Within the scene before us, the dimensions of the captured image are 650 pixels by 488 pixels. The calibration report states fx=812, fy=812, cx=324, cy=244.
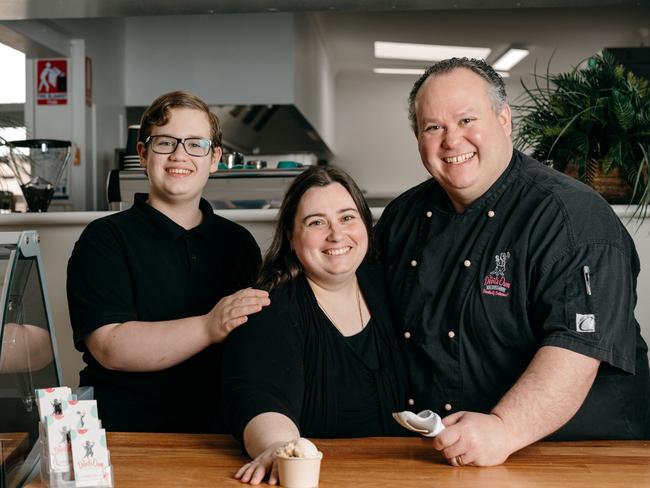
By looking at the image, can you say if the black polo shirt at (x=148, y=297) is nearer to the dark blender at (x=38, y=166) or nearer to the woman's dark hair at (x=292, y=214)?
the woman's dark hair at (x=292, y=214)

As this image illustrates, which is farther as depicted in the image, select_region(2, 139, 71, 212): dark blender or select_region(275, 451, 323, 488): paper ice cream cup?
select_region(2, 139, 71, 212): dark blender

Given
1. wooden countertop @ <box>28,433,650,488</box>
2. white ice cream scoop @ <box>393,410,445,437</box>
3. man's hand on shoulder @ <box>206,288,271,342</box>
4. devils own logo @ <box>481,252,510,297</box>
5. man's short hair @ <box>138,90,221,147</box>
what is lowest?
wooden countertop @ <box>28,433,650,488</box>

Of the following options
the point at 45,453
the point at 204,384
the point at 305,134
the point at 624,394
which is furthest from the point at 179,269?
the point at 305,134

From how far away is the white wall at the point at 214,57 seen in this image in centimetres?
568

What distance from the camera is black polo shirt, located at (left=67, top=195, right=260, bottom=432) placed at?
6.79 feet

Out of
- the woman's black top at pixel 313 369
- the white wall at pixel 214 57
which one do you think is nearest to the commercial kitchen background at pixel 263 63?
the white wall at pixel 214 57

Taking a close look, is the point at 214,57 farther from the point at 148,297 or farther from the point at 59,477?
the point at 59,477

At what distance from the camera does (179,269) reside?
2193 mm

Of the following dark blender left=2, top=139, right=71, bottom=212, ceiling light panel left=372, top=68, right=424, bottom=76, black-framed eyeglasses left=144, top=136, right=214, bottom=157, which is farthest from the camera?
ceiling light panel left=372, top=68, right=424, bottom=76

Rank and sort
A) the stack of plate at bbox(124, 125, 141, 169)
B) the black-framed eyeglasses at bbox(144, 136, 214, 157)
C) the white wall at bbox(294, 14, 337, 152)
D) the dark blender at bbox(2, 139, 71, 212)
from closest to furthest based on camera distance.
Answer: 1. the black-framed eyeglasses at bbox(144, 136, 214, 157)
2. the dark blender at bbox(2, 139, 71, 212)
3. the stack of plate at bbox(124, 125, 141, 169)
4. the white wall at bbox(294, 14, 337, 152)

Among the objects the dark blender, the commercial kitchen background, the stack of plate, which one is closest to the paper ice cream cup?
the commercial kitchen background

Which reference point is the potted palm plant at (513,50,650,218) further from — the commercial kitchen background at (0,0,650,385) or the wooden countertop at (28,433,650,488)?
the wooden countertop at (28,433,650,488)

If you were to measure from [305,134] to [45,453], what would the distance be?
645 cm

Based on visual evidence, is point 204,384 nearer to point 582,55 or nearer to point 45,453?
point 45,453
